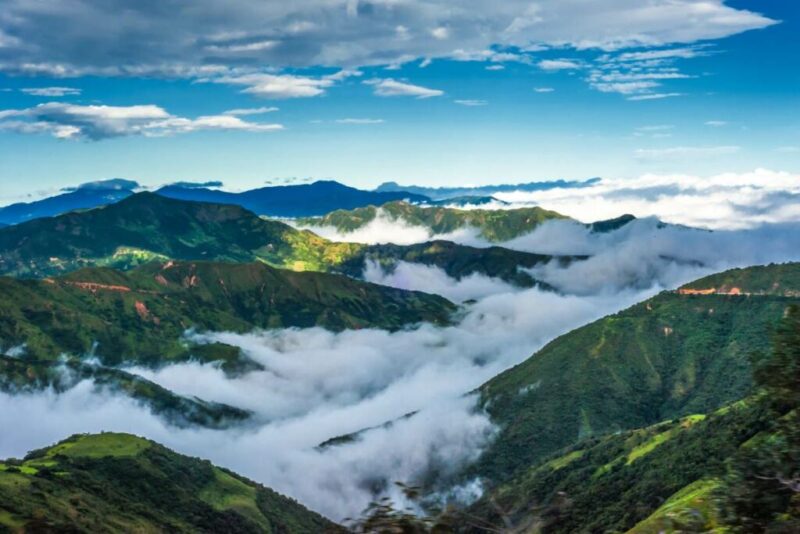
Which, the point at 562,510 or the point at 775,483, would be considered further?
the point at 775,483

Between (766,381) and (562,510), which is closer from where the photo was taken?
(562,510)

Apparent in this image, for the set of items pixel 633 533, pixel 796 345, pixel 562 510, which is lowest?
pixel 633 533

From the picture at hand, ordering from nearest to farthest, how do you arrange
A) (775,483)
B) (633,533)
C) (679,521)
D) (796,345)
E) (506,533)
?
(506,533)
(679,521)
(775,483)
(796,345)
(633,533)

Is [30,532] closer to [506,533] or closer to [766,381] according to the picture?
[506,533]

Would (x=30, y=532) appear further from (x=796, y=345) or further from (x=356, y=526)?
(x=796, y=345)

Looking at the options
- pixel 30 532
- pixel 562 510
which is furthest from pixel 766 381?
pixel 30 532

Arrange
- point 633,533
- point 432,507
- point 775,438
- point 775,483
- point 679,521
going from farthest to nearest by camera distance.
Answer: point 633,533, point 775,438, point 775,483, point 679,521, point 432,507

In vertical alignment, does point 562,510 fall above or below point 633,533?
above

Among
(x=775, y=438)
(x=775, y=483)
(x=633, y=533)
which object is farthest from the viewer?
(x=633, y=533)

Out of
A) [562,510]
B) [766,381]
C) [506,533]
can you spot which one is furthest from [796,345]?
[506,533]
